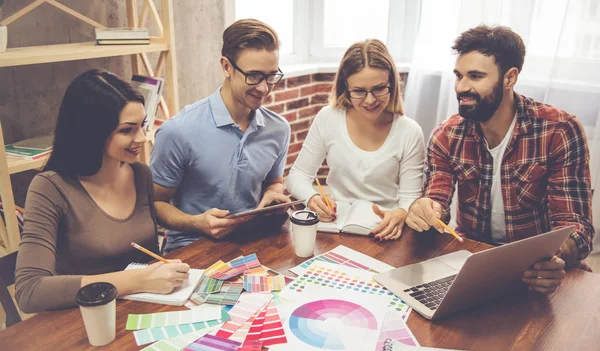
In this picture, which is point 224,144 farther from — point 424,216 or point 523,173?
point 523,173

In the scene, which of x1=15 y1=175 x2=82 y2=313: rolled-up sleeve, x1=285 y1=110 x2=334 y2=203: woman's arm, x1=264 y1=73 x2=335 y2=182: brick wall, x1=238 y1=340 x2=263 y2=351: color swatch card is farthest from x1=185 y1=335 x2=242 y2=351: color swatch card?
x1=264 y1=73 x2=335 y2=182: brick wall

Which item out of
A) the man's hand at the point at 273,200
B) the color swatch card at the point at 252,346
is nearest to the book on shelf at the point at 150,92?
the man's hand at the point at 273,200

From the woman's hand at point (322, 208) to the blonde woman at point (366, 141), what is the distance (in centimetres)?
3

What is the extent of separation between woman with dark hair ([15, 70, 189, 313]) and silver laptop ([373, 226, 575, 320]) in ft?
1.81

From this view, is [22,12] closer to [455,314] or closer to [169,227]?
[169,227]

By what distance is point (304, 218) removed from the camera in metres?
1.31

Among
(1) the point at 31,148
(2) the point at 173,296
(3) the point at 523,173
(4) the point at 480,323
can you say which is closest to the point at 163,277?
(2) the point at 173,296

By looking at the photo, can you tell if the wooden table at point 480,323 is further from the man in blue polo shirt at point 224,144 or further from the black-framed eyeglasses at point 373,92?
the black-framed eyeglasses at point 373,92

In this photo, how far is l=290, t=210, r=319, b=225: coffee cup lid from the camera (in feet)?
4.19

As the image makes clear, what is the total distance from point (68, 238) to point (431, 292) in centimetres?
98

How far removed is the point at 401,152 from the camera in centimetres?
179

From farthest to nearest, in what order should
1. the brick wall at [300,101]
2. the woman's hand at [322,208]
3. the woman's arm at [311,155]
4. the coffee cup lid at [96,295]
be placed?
the brick wall at [300,101]
the woman's arm at [311,155]
the woman's hand at [322,208]
the coffee cup lid at [96,295]

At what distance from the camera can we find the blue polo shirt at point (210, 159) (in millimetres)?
1646

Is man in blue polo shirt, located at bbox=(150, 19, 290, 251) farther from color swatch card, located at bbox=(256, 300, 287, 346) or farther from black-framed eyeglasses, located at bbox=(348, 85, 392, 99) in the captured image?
color swatch card, located at bbox=(256, 300, 287, 346)
